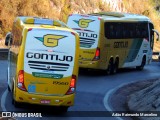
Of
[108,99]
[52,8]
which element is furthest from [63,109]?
[52,8]

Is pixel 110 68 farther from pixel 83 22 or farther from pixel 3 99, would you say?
pixel 3 99

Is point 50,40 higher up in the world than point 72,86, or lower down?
higher up

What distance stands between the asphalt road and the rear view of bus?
0.78 metres

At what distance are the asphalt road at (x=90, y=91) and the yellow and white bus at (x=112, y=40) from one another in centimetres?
71

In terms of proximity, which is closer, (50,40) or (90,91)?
(50,40)

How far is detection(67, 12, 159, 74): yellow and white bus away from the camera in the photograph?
27109mm

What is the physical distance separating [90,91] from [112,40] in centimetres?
675

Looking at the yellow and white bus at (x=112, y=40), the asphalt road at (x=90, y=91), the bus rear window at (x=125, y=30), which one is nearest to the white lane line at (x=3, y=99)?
the asphalt road at (x=90, y=91)

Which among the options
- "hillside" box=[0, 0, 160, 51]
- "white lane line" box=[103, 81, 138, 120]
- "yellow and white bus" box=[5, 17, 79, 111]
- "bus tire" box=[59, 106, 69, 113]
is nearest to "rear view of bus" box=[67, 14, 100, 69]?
"white lane line" box=[103, 81, 138, 120]

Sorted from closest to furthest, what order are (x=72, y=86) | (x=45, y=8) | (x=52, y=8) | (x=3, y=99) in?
(x=72, y=86)
(x=3, y=99)
(x=45, y=8)
(x=52, y=8)

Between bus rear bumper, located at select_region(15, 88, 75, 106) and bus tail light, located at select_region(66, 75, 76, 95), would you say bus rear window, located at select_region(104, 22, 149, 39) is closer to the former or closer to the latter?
bus tail light, located at select_region(66, 75, 76, 95)

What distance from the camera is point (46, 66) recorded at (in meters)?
15.8

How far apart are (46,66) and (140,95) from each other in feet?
17.6

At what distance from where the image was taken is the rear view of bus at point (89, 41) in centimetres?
2703
